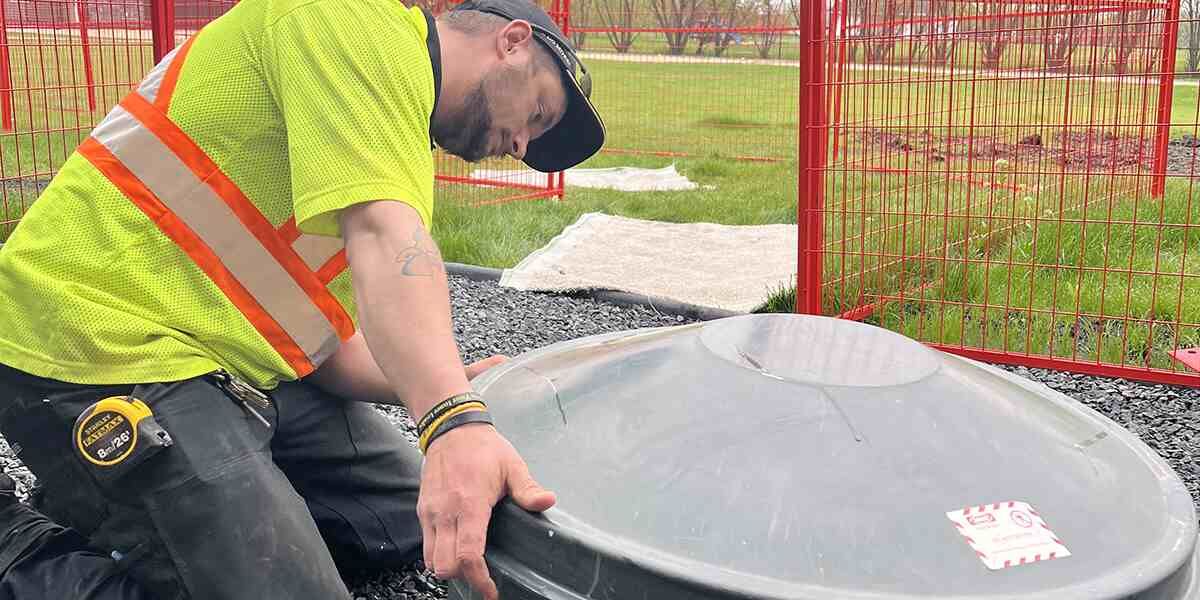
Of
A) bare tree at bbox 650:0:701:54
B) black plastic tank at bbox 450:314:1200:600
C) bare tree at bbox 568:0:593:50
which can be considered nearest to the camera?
black plastic tank at bbox 450:314:1200:600

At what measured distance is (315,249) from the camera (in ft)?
6.23

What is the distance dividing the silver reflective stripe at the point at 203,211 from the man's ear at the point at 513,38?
52cm

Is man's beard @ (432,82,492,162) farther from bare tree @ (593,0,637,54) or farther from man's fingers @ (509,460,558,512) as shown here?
bare tree @ (593,0,637,54)

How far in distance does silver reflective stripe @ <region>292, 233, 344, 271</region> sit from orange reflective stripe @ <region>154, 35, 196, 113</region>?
30 cm

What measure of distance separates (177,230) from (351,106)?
0.48 meters

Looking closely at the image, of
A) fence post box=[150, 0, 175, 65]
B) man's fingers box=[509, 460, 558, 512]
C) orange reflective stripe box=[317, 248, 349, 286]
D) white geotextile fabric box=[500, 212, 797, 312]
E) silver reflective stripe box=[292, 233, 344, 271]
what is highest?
→ fence post box=[150, 0, 175, 65]

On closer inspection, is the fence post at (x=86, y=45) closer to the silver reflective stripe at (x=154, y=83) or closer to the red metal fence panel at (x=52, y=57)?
the red metal fence panel at (x=52, y=57)

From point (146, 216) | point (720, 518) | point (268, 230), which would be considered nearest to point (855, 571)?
point (720, 518)

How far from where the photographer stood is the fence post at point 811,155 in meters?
3.87

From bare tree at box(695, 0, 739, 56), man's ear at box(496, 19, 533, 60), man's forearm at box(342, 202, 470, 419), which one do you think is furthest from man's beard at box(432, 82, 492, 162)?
bare tree at box(695, 0, 739, 56)

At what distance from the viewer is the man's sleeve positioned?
1457 millimetres

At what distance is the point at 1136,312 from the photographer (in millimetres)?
4359

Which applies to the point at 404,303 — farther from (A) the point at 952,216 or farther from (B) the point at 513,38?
(A) the point at 952,216

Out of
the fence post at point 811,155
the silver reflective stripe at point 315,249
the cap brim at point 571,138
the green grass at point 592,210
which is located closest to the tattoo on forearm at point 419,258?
the silver reflective stripe at point 315,249
